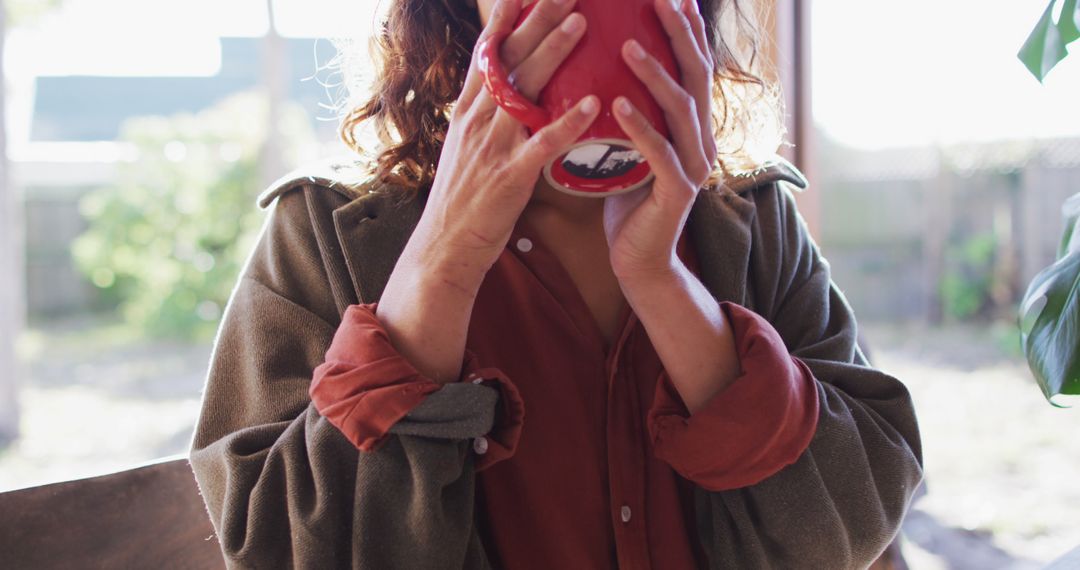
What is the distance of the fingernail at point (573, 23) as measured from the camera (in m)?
0.52

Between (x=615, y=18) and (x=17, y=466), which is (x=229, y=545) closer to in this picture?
(x=615, y=18)

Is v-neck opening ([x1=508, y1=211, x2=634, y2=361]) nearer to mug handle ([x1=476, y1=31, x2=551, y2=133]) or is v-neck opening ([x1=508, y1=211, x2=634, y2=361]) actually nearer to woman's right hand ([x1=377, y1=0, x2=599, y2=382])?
woman's right hand ([x1=377, y1=0, x2=599, y2=382])

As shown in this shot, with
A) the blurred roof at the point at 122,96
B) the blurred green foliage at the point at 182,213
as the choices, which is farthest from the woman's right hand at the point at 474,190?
the blurred green foliage at the point at 182,213

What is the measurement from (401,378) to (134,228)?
4.19 m

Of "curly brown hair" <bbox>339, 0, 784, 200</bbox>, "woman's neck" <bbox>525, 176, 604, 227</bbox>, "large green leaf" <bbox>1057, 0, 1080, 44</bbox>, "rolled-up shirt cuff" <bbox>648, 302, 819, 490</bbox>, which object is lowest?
"rolled-up shirt cuff" <bbox>648, 302, 819, 490</bbox>

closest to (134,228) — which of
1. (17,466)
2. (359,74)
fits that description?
(17,466)

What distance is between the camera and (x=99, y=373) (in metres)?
4.50

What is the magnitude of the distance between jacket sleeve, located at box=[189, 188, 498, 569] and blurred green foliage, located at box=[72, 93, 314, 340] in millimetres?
3653

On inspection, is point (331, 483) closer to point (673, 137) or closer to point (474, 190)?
point (474, 190)

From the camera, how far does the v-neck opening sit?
0.83 m

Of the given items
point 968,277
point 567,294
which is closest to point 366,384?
point 567,294

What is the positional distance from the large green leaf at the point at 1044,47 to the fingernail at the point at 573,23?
52 centimetres

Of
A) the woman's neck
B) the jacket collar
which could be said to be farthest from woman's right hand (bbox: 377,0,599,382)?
the woman's neck

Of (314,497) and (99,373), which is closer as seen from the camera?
(314,497)
